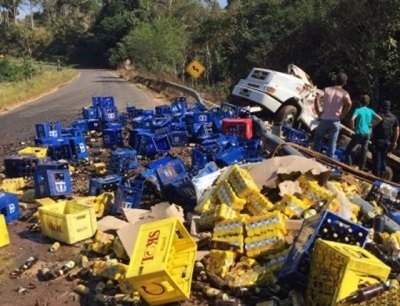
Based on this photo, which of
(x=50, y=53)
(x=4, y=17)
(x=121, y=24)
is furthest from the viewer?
(x=4, y=17)

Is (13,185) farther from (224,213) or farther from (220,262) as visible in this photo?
(220,262)

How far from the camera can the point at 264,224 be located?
20.0ft

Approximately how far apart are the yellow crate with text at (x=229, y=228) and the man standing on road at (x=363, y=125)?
5795mm

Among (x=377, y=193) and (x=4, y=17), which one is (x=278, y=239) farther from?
(x=4, y=17)

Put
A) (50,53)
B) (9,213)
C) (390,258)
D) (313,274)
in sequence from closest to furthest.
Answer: (313,274)
(390,258)
(9,213)
(50,53)

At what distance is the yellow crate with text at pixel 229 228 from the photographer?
614cm

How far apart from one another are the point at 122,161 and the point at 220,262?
205 inches

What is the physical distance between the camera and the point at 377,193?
26.4 feet

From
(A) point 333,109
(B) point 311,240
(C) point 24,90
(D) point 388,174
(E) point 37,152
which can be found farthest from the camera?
(C) point 24,90

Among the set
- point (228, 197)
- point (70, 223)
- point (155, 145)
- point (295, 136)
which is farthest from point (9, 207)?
point (295, 136)

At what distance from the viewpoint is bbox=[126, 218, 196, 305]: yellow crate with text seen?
5.03 m

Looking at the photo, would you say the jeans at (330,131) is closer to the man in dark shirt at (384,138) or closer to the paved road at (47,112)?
the man in dark shirt at (384,138)

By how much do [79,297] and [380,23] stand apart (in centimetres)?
→ 1979

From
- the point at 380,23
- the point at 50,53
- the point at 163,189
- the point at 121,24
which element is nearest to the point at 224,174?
the point at 163,189
